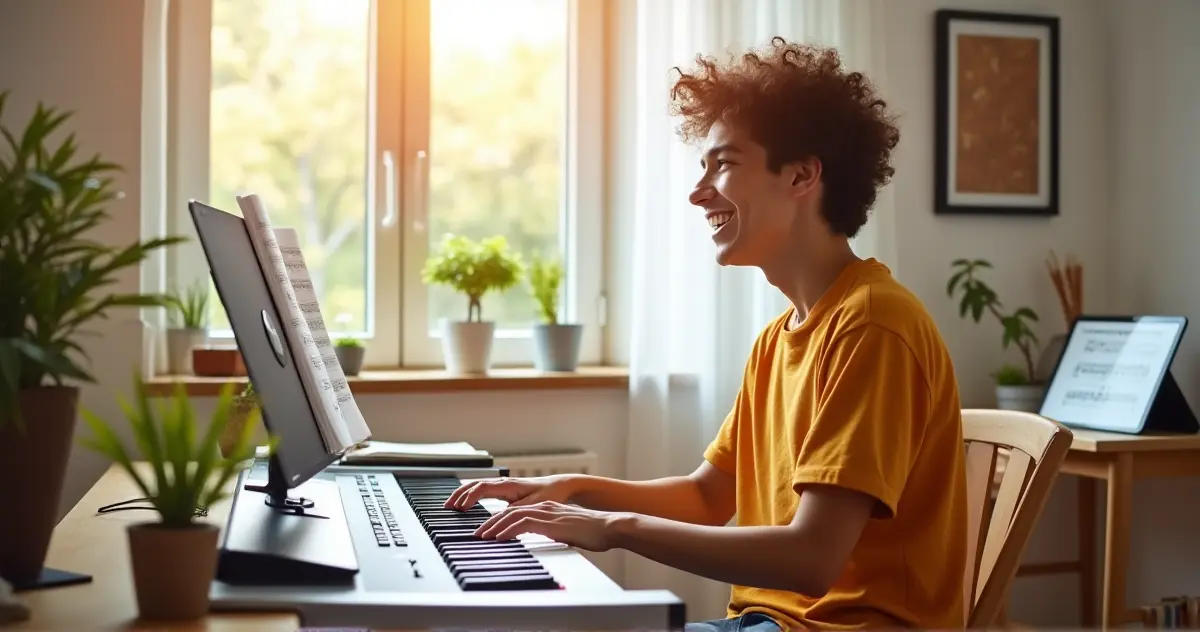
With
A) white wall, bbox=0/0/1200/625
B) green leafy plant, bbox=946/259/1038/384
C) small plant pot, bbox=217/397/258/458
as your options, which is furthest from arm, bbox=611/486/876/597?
green leafy plant, bbox=946/259/1038/384

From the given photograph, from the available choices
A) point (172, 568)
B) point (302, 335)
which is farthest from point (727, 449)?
point (172, 568)

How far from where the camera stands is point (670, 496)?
5.92ft

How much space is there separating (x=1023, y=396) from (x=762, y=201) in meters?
1.61

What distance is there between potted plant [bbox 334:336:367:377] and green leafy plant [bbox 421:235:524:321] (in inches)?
9.0

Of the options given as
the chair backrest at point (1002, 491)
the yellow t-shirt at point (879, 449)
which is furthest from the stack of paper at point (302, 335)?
the chair backrest at point (1002, 491)

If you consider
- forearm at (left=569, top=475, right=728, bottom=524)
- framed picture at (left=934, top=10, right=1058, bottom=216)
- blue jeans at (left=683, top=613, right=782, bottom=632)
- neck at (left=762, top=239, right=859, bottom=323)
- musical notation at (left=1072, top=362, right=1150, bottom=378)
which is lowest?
blue jeans at (left=683, top=613, right=782, bottom=632)

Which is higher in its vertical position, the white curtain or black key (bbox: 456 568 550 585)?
the white curtain

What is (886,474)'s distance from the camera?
1330 mm

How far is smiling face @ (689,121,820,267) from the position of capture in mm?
1618

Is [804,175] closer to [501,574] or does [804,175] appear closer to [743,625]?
[743,625]

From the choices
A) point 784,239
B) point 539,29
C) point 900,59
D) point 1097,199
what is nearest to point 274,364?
point 784,239

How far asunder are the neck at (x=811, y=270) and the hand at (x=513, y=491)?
1.41 feet

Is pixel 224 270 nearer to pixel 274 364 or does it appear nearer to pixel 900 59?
pixel 274 364

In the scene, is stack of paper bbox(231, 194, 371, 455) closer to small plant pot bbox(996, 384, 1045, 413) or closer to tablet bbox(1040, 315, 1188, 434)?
tablet bbox(1040, 315, 1188, 434)
